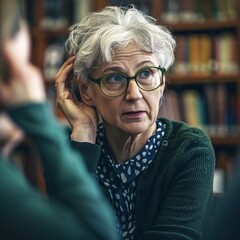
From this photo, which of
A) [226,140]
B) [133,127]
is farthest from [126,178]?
[226,140]

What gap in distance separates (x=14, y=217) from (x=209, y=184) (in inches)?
30.6

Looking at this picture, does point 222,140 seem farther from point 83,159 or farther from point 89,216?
point 89,216

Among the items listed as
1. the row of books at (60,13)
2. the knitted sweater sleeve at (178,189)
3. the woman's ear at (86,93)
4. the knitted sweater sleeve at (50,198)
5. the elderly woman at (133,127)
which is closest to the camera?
the knitted sweater sleeve at (50,198)

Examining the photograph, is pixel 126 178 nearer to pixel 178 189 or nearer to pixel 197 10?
pixel 178 189

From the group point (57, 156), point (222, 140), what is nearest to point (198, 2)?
point (222, 140)

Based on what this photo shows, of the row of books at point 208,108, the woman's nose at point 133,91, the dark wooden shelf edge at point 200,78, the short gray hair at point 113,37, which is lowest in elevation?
the row of books at point 208,108

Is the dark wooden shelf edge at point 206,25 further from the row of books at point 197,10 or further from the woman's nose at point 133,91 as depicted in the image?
the woman's nose at point 133,91

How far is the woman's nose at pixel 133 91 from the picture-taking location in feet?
5.04

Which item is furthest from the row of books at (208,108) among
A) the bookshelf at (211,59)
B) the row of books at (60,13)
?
the row of books at (60,13)

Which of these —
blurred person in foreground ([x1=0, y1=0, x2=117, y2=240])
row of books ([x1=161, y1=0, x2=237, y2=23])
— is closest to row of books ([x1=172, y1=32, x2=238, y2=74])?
row of books ([x1=161, y1=0, x2=237, y2=23])

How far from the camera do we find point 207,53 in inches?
131

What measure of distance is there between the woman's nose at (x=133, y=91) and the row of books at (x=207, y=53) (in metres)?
1.81

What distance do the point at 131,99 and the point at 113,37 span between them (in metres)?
0.18

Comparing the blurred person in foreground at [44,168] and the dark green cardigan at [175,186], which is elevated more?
the blurred person in foreground at [44,168]
